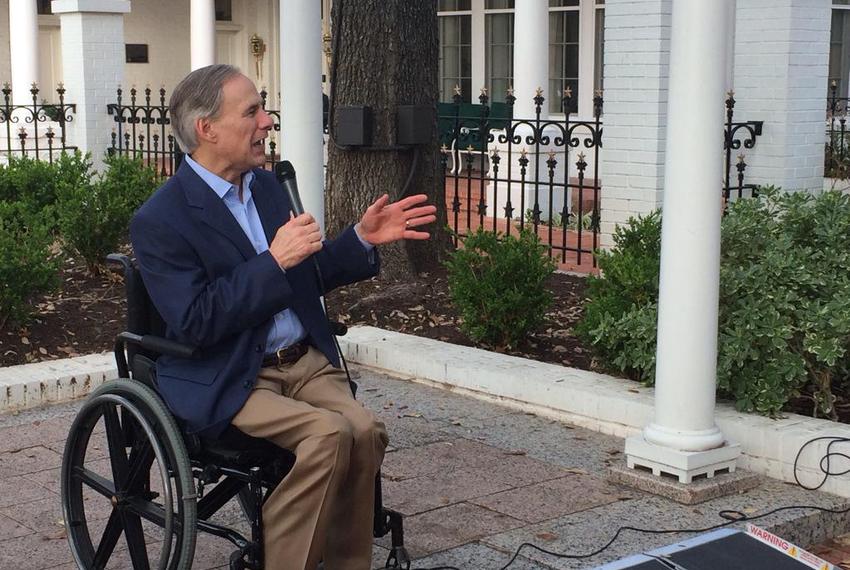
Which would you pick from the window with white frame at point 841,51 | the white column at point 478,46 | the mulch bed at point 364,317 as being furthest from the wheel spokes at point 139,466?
the white column at point 478,46

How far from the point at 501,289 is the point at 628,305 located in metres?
0.82

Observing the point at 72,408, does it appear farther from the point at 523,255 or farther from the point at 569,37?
the point at 569,37

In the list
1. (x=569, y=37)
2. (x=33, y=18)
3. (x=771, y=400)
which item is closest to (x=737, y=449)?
(x=771, y=400)

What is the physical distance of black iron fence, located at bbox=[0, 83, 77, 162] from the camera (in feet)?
44.1

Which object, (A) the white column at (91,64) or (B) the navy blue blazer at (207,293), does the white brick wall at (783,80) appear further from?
(B) the navy blue blazer at (207,293)

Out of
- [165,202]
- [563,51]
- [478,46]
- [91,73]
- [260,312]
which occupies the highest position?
[478,46]

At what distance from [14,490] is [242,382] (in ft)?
5.95

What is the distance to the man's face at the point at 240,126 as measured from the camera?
3.92m

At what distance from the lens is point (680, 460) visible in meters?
5.11

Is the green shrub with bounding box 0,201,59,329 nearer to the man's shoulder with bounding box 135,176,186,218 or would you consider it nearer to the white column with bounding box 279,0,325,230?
the white column with bounding box 279,0,325,230

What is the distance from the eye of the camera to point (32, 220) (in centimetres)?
816

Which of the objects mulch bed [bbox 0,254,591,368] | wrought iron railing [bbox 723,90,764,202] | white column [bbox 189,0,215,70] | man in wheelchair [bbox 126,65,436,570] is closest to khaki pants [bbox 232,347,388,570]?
man in wheelchair [bbox 126,65,436,570]

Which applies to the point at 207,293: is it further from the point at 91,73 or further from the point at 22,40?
the point at 22,40

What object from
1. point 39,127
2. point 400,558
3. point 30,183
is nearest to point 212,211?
point 400,558
